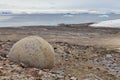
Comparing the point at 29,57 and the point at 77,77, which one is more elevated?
the point at 29,57

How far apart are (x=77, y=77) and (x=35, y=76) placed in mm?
1933

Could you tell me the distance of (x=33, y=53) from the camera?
1255cm

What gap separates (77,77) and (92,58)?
524cm

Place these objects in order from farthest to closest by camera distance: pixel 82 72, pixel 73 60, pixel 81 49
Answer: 1. pixel 81 49
2. pixel 73 60
3. pixel 82 72

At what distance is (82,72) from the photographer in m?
14.0

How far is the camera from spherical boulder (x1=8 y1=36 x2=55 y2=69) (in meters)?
12.5

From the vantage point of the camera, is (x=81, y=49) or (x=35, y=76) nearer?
(x=35, y=76)

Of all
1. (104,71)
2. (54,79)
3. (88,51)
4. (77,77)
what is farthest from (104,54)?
(54,79)

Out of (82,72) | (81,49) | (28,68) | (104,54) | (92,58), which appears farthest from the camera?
(81,49)

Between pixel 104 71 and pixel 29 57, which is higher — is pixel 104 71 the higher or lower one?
the lower one

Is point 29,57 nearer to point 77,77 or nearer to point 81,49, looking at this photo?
point 77,77

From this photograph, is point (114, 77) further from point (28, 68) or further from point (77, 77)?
point (28, 68)

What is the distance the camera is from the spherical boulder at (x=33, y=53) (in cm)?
1255

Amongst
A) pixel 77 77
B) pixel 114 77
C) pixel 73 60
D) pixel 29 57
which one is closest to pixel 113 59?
pixel 73 60
